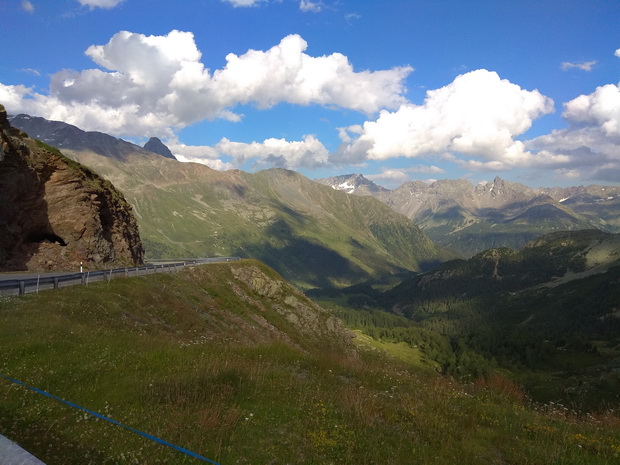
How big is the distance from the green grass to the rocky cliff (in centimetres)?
3145

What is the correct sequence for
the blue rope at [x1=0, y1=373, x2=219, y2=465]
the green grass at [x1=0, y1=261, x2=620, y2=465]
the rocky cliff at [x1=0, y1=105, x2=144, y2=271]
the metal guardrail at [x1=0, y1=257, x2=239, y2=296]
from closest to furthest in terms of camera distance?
the blue rope at [x1=0, y1=373, x2=219, y2=465] < the green grass at [x1=0, y1=261, x2=620, y2=465] < the metal guardrail at [x1=0, y1=257, x2=239, y2=296] < the rocky cliff at [x1=0, y1=105, x2=144, y2=271]

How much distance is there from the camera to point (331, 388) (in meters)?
14.5

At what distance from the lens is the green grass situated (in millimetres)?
8695

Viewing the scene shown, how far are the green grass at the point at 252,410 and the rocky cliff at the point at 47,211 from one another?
31454mm

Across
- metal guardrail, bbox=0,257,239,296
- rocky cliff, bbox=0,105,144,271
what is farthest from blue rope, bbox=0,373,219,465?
rocky cliff, bbox=0,105,144,271

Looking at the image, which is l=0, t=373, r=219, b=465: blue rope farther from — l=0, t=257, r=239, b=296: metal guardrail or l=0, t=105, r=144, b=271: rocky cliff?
l=0, t=105, r=144, b=271: rocky cliff

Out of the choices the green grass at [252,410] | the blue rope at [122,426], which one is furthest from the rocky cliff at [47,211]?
the blue rope at [122,426]

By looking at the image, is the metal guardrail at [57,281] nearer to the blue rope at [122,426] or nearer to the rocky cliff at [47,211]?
the rocky cliff at [47,211]

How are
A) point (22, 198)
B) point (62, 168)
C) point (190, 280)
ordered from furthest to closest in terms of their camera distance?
point (190, 280) → point (62, 168) → point (22, 198)

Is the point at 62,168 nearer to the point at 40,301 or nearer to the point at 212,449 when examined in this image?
the point at 40,301

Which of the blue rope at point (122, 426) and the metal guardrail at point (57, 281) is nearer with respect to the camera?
the blue rope at point (122, 426)

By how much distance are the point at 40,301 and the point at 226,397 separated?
20188 mm

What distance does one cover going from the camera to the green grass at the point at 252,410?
870 centimetres

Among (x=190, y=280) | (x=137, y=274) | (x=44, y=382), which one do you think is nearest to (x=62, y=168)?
(x=137, y=274)
